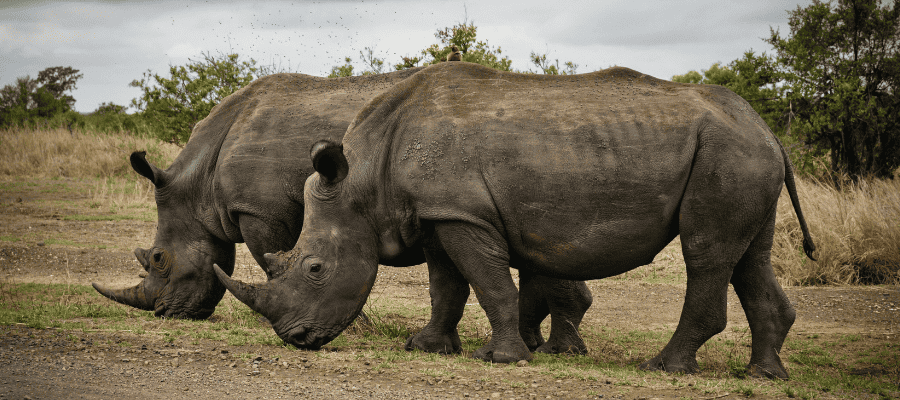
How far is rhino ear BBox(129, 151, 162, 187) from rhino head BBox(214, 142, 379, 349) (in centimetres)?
195

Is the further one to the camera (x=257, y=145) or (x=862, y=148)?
(x=862, y=148)

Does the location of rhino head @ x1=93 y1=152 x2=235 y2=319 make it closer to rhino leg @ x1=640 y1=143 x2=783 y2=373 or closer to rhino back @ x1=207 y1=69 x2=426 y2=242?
rhino back @ x1=207 y1=69 x2=426 y2=242

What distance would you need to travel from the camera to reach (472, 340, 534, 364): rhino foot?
5781 mm

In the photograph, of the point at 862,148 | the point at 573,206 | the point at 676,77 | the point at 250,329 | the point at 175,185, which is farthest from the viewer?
the point at 676,77

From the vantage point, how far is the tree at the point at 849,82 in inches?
566

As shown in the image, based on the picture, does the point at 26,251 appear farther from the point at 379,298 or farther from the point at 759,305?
the point at 759,305

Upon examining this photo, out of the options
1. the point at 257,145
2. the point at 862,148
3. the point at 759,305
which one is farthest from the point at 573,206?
the point at 862,148

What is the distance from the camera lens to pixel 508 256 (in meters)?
5.83

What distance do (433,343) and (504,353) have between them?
2.31ft

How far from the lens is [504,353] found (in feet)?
19.0

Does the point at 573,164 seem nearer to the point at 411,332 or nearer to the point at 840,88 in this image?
the point at 411,332

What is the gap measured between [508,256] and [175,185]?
3443 mm

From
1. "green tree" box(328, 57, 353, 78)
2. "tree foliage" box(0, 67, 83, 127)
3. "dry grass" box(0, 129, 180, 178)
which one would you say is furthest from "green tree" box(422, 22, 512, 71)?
"tree foliage" box(0, 67, 83, 127)

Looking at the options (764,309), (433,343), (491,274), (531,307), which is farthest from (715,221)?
(433,343)
